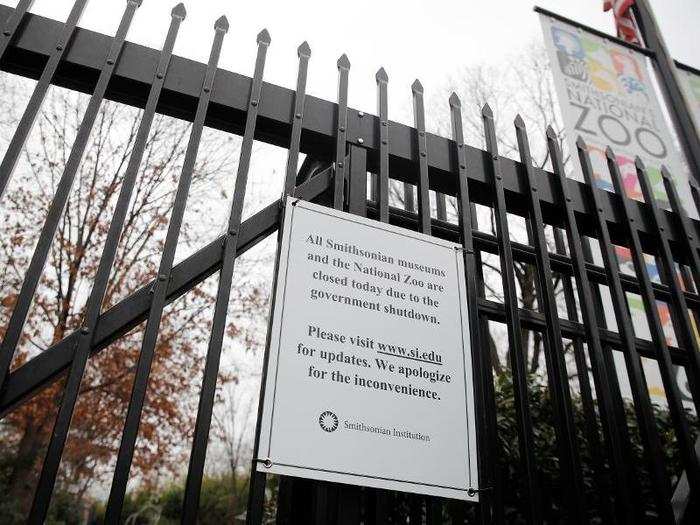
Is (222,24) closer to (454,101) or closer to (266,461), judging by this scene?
(454,101)

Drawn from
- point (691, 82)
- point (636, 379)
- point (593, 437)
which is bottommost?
point (593, 437)

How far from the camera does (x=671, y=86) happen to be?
417 centimetres

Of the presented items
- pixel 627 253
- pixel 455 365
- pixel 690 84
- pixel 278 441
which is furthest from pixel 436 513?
pixel 690 84

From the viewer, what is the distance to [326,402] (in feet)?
5.60

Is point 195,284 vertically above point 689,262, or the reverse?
point 689,262

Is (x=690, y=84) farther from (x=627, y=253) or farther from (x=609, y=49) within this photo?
(x=627, y=253)

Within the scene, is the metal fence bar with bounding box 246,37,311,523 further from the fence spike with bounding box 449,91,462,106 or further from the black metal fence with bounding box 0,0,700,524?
the fence spike with bounding box 449,91,462,106

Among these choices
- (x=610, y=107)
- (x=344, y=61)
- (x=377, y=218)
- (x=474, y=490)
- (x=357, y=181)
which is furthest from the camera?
(x=610, y=107)

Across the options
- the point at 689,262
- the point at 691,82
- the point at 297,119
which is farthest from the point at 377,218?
the point at 691,82

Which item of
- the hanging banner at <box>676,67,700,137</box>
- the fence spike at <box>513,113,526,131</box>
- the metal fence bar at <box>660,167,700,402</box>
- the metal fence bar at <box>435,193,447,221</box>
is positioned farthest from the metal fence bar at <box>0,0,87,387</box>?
the hanging banner at <box>676,67,700,137</box>

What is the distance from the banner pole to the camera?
12.2 ft

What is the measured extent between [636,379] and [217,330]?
178cm

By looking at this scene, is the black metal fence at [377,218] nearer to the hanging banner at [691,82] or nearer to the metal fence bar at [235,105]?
the metal fence bar at [235,105]

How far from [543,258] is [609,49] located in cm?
448
